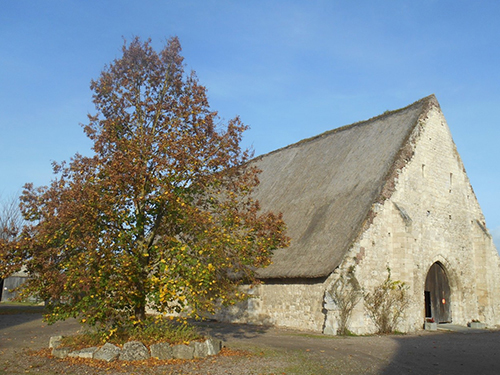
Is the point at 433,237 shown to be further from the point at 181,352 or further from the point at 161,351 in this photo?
the point at 161,351

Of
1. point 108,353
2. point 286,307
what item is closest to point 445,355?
point 286,307

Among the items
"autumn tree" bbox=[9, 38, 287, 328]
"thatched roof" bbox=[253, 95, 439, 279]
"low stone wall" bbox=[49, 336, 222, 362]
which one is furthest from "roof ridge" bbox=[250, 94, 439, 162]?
"low stone wall" bbox=[49, 336, 222, 362]

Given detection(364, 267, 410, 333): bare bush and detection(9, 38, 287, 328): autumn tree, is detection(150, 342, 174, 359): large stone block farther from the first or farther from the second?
detection(364, 267, 410, 333): bare bush

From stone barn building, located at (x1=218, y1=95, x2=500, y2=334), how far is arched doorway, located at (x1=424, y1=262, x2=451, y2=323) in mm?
42

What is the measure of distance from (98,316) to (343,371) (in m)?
4.87

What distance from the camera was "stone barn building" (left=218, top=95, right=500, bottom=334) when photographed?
52.7 ft

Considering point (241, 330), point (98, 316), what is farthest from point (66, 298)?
point (241, 330)

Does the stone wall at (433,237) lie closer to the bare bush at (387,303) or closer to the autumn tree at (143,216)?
Result: the bare bush at (387,303)

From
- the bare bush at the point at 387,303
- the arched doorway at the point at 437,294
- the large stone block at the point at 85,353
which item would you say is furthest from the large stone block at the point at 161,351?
the arched doorway at the point at 437,294

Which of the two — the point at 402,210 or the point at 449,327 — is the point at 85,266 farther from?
the point at 449,327

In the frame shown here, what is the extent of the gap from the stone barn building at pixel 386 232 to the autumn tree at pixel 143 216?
574cm

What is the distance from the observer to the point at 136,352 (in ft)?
30.2

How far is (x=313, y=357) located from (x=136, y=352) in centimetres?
384

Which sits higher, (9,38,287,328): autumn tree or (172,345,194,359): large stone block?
(9,38,287,328): autumn tree
